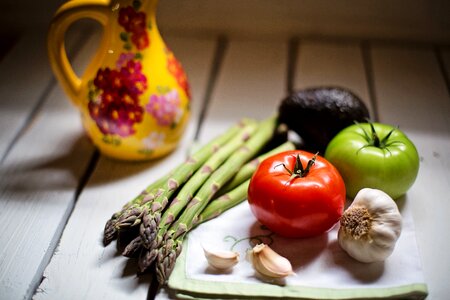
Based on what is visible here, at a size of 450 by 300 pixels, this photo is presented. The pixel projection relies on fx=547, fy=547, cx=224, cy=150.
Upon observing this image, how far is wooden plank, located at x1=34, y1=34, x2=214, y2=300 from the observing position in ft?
2.68

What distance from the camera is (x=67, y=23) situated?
1006mm

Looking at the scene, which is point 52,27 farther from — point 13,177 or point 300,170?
point 300,170

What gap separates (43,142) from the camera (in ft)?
3.87

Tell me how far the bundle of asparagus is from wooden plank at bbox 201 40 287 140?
0.12 meters

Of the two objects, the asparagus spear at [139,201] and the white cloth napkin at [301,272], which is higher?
the asparagus spear at [139,201]

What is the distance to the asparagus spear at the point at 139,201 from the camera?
86cm

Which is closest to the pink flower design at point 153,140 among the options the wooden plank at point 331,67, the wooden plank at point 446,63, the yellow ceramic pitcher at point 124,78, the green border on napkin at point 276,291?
the yellow ceramic pitcher at point 124,78

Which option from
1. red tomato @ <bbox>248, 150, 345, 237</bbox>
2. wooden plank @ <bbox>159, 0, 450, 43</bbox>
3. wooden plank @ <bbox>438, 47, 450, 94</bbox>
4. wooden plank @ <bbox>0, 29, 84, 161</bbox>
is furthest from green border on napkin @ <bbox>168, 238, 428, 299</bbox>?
wooden plank @ <bbox>159, 0, 450, 43</bbox>

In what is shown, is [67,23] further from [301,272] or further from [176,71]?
[301,272]

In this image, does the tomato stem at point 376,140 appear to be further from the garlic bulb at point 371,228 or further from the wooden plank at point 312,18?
the wooden plank at point 312,18

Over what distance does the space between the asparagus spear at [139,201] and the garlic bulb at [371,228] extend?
307mm

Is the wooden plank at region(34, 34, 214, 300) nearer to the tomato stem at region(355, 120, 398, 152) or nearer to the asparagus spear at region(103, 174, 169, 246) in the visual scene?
the asparagus spear at region(103, 174, 169, 246)

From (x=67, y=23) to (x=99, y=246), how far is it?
0.41 meters

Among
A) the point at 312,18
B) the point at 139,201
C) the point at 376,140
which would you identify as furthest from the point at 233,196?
the point at 312,18
